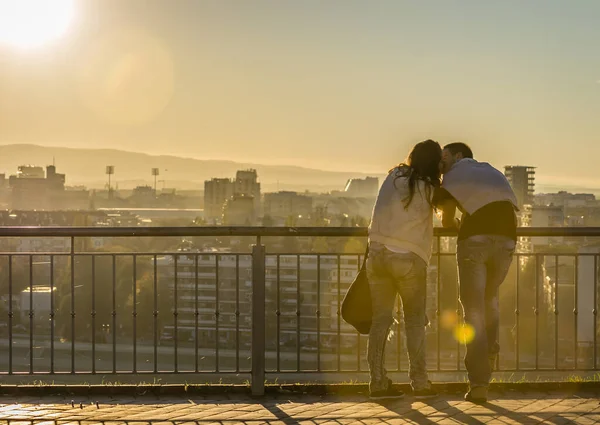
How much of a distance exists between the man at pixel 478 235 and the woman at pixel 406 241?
23 centimetres

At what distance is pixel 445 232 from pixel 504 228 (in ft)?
1.96

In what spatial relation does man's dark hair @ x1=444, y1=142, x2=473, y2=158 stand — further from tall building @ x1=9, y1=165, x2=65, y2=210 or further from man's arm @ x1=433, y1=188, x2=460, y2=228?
tall building @ x1=9, y1=165, x2=65, y2=210

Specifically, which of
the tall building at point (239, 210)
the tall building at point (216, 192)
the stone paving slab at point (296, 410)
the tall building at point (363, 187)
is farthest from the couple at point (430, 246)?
the tall building at point (216, 192)

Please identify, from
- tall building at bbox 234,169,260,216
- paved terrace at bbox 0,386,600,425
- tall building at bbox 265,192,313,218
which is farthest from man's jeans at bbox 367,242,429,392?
tall building at bbox 234,169,260,216

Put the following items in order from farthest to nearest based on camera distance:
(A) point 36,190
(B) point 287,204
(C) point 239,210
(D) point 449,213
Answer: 1. (A) point 36,190
2. (B) point 287,204
3. (C) point 239,210
4. (D) point 449,213

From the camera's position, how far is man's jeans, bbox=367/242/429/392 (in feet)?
23.2

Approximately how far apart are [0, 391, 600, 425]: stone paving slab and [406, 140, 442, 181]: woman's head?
5.78 ft

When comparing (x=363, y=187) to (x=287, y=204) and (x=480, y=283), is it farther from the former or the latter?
(x=480, y=283)

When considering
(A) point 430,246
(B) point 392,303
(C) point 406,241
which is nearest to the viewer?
(C) point 406,241

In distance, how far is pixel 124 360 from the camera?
49.6m

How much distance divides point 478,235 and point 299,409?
6.29 feet

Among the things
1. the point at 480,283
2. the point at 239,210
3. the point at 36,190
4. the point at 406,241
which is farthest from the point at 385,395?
the point at 36,190

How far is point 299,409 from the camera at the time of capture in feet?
23.8

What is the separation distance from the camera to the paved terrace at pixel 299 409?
270 inches
